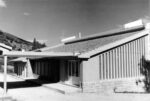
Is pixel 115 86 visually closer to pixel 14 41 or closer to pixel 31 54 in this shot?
pixel 31 54

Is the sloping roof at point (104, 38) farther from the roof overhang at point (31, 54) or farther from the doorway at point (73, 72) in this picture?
the roof overhang at point (31, 54)

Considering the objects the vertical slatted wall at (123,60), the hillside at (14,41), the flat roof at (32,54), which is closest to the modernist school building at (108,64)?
the vertical slatted wall at (123,60)

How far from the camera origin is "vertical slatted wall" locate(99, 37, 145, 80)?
12.3 metres

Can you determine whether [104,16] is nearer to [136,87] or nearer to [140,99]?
[136,87]

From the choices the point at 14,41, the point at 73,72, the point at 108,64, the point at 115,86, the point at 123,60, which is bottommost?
the point at 115,86

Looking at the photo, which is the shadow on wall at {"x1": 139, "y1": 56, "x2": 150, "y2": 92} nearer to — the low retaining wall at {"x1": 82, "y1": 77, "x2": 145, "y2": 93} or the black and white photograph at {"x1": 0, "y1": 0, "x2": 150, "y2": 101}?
the black and white photograph at {"x1": 0, "y1": 0, "x2": 150, "y2": 101}

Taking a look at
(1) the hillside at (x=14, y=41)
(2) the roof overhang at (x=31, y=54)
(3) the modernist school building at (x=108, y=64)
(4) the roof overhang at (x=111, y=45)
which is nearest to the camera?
(2) the roof overhang at (x=31, y=54)

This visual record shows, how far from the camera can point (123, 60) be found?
43.1 feet

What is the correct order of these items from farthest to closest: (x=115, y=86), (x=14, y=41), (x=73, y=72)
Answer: (x=14, y=41) → (x=73, y=72) → (x=115, y=86)

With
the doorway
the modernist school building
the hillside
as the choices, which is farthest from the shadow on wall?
the hillside

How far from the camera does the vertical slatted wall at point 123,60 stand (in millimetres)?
12336

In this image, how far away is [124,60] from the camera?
13.2 meters

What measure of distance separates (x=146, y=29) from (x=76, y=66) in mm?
5798

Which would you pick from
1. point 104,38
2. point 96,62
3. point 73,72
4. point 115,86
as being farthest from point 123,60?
point 73,72
